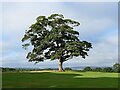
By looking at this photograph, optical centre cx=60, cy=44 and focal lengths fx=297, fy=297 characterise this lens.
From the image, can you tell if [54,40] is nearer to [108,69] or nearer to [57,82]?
[108,69]

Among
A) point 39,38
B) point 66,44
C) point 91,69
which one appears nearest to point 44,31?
point 39,38

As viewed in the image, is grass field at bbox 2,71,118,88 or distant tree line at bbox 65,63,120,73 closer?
grass field at bbox 2,71,118,88

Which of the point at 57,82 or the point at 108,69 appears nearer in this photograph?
the point at 57,82

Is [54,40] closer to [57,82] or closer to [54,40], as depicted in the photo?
[54,40]

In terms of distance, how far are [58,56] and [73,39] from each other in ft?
9.19

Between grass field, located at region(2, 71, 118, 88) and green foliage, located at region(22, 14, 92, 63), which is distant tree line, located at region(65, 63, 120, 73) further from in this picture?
grass field, located at region(2, 71, 118, 88)

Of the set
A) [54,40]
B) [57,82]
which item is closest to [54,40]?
[54,40]

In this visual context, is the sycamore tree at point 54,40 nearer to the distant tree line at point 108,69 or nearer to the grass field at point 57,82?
the distant tree line at point 108,69

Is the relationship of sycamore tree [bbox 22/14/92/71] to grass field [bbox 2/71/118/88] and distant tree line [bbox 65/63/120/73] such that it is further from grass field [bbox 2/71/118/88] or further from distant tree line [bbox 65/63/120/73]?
grass field [bbox 2/71/118/88]

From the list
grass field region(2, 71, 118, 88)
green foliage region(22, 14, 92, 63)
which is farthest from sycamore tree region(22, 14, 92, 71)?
grass field region(2, 71, 118, 88)

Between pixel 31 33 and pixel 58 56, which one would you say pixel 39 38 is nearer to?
pixel 31 33

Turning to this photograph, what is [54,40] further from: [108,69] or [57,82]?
[57,82]

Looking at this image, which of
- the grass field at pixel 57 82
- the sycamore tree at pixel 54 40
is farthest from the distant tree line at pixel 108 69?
the grass field at pixel 57 82

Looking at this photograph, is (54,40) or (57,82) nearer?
(57,82)
